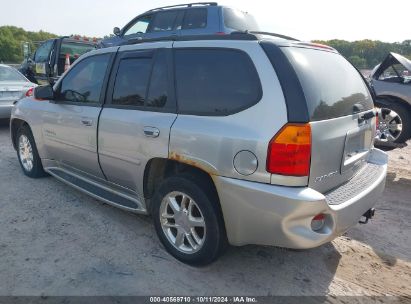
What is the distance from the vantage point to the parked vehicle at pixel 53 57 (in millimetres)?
11969

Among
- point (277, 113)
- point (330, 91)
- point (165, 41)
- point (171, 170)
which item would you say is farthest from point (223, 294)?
point (165, 41)

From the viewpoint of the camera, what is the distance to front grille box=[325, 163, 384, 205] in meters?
2.70

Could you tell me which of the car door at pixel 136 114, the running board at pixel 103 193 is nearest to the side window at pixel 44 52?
the running board at pixel 103 193

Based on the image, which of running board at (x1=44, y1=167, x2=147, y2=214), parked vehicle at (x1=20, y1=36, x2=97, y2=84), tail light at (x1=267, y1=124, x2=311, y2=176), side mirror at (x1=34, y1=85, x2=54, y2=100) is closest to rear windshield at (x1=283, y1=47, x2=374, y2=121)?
tail light at (x1=267, y1=124, x2=311, y2=176)

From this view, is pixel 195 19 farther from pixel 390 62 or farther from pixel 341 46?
pixel 341 46

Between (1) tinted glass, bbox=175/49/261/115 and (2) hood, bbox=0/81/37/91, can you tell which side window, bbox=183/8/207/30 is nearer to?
(2) hood, bbox=0/81/37/91

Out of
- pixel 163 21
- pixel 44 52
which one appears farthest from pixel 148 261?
pixel 44 52

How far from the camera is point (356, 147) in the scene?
309cm

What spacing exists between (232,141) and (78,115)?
206cm

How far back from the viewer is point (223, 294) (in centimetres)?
274

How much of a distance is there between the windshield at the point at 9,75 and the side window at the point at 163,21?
338 cm

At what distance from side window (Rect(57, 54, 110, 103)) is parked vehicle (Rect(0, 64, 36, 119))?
13.2 ft

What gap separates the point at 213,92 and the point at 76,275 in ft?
5.86

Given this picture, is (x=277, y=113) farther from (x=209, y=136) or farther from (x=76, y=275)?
(x=76, y=275)
